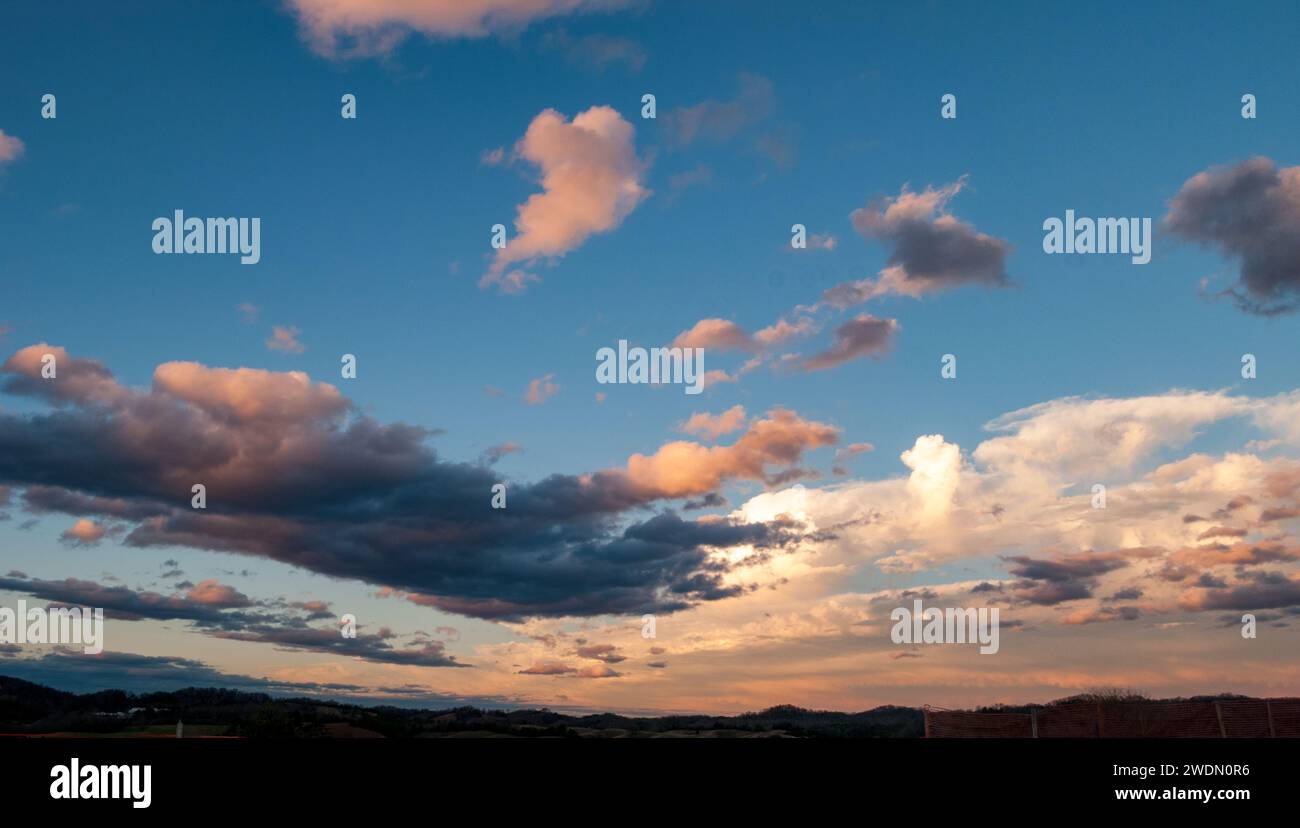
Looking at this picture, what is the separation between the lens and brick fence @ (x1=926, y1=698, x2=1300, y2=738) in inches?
1590

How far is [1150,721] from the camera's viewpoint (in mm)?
40438

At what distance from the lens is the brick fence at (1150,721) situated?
40375mm
